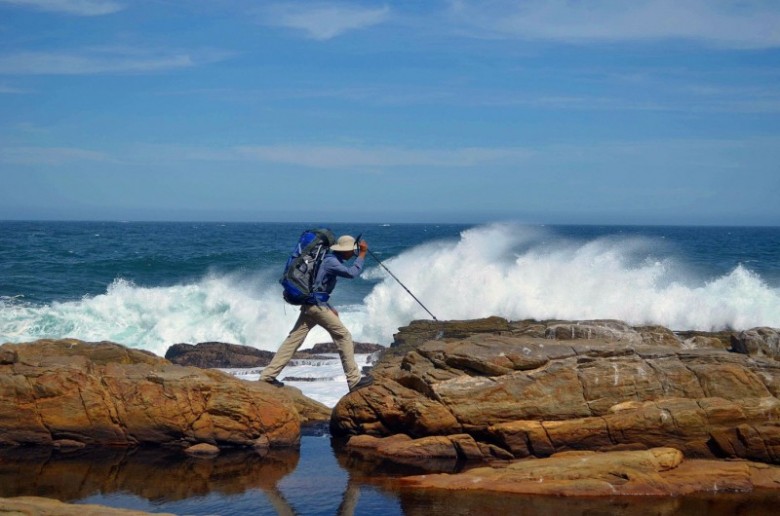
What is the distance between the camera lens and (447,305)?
24359mm

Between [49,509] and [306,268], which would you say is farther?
[306,268]

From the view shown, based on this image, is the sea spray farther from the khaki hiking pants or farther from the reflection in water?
the reflection in water

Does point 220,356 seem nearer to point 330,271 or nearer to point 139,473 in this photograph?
point 330,271

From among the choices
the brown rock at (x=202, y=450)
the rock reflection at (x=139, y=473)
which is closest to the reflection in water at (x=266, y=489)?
the rock reflection at (x=139, y=473)

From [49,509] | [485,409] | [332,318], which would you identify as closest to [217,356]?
[332,318]

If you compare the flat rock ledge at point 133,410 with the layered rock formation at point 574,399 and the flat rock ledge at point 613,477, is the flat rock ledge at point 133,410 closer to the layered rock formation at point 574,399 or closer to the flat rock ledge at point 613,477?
the layered rock formation at point 574,399

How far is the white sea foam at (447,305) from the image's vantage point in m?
22.2

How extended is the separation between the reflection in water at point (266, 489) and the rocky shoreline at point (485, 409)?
33 centimetres

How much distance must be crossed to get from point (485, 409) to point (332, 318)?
2.30 metres

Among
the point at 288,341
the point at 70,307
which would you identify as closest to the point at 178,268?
the point at 70,307

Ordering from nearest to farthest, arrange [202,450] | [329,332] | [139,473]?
[139,473] < [202,450] < [329,332]

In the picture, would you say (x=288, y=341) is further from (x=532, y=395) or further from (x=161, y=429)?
(x=532, y=395)

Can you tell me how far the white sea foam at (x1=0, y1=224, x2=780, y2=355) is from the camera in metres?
22.2

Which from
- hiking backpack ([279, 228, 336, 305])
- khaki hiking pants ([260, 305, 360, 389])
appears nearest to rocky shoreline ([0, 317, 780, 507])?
khaki hiking pants ([260, 305, 360, 389])
